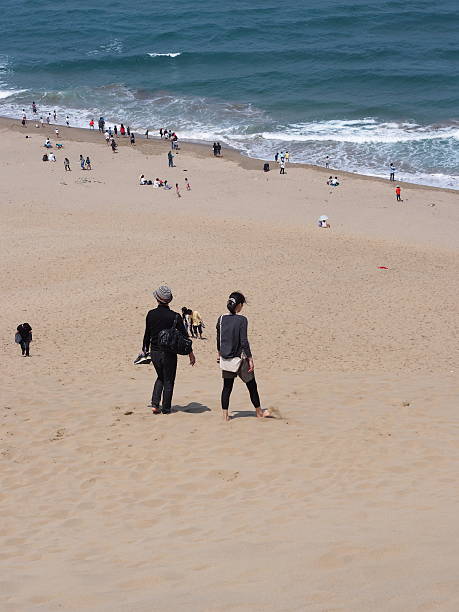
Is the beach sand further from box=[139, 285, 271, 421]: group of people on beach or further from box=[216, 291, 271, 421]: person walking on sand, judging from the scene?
box=[216, 291, 271, 421]: person walking on sand

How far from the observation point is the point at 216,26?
71.4 m

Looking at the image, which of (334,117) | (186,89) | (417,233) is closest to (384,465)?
(417,233)

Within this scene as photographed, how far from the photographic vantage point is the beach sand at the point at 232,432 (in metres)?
4.93

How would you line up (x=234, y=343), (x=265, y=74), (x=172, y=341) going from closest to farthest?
(x=234, y=343)
(x=172, y=341)
(x=265, y=74)

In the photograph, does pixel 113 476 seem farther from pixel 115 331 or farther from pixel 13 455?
pixel 115 331

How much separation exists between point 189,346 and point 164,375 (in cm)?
52

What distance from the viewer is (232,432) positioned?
8.84 metres

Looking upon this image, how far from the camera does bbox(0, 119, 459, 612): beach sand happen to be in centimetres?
493

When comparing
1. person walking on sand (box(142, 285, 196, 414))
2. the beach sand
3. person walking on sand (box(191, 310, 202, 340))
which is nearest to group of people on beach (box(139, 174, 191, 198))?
the beach sand

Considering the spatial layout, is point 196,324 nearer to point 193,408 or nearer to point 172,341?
point 193,408

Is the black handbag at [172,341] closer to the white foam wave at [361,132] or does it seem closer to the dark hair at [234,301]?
the dark hair at [234,301]

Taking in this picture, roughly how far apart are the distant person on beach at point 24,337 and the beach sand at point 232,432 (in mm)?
183

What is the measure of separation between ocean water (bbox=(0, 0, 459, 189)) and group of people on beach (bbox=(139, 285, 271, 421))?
29916 millimetres

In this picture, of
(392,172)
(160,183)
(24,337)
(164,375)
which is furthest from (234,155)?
(164,375)
